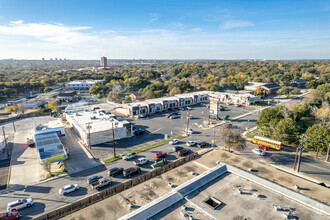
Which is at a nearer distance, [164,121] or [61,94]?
[164,121]

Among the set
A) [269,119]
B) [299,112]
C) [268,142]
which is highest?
[269,119]

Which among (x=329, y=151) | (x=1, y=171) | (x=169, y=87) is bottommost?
(x=1, y=171)

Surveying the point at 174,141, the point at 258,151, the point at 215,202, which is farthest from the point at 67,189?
the point at 258,151

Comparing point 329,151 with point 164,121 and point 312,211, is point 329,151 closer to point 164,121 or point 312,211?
point 312,211

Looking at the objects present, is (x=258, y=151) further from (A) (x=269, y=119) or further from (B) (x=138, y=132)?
(B) (x=138, y=132)

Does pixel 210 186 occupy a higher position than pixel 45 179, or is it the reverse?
pixel 210 186

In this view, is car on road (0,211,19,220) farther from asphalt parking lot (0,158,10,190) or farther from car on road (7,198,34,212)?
asphalt parking lot (0,158,10,190)

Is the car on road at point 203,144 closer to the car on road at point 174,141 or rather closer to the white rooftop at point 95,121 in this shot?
the car on road at point 174,141

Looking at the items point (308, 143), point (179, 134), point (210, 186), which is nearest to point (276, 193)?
point (210, 186)
